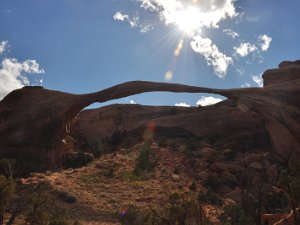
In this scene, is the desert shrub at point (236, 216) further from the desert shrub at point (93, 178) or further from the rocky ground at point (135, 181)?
the desert shrub at point (93, 178)

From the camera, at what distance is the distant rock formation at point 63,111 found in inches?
837

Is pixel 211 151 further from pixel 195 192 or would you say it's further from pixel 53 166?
pixel 53 166

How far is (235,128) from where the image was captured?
141 feet

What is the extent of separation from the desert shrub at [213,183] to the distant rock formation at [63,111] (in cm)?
461

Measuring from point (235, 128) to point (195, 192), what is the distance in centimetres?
2047

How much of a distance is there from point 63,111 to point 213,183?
1041cm

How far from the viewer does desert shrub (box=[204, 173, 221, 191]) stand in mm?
25188

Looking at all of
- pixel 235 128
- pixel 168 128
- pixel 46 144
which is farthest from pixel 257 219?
pixel 168 128

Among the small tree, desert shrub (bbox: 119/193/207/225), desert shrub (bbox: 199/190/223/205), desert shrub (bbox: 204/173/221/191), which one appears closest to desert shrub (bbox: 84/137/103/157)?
desert shrub (bbox: 204/173/221/191)

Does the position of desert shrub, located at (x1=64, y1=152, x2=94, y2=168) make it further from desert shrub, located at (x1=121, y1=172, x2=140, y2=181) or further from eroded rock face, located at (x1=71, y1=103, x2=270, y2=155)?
eroded rock face, located at (x1=71, y1=103, x2=270, y2=155)

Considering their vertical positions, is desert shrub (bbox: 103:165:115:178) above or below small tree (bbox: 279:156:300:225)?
below

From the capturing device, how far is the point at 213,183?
25.4 m

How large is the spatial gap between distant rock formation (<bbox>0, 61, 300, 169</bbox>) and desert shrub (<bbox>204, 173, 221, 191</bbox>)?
4610 mm

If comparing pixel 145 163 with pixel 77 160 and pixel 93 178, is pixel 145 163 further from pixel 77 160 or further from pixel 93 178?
pixel 77 160
